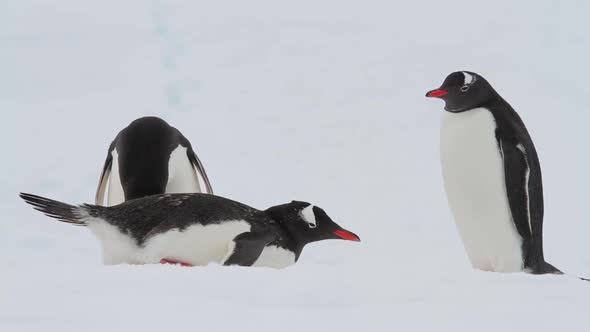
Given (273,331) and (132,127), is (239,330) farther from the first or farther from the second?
(132,127)

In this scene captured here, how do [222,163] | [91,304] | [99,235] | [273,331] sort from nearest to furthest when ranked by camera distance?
1. [273,331]
2. [91,304]
3. [99,235]
4. [222,163]

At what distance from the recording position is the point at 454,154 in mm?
2984

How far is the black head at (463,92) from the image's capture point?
300 centimetres

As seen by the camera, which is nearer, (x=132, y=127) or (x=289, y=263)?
(x=289, y=263)

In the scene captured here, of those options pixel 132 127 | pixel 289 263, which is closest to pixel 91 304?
pixel 289 263

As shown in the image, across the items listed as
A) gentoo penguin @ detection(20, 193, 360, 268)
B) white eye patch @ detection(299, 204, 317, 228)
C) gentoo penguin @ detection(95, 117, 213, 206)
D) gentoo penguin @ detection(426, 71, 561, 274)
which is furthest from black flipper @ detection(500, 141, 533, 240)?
gentoo penguin @ detection(95, 117, 213, 206)

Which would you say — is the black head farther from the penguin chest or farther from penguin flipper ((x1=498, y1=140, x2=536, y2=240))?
the penguin chest

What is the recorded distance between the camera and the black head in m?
3.00

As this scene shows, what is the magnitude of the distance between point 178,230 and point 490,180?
3.59 feet

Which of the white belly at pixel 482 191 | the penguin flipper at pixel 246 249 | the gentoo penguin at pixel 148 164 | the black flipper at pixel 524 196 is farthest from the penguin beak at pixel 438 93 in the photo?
the gentoo penguin at pixel 148 164

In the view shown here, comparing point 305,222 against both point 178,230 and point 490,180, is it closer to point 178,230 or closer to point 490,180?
point 178,230

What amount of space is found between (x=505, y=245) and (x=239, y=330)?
1.59m

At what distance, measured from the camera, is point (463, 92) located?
3002mm

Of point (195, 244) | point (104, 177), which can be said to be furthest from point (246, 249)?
point (104, 177)
